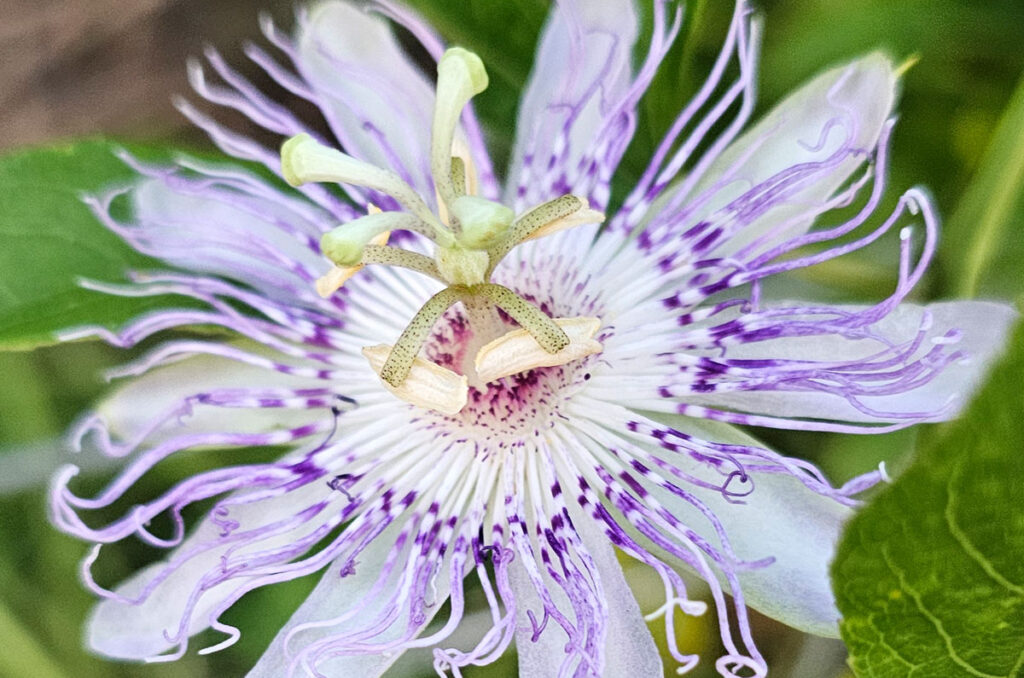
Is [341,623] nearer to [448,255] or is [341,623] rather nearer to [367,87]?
[448,255]

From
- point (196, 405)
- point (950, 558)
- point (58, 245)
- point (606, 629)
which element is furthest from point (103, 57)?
point (950, 558)

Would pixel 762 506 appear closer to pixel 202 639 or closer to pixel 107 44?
pixel 202 639

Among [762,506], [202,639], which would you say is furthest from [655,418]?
[202,639]

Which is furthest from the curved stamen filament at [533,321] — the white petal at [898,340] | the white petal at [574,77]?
the white petal at [574,77]

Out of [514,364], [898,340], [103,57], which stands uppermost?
[103,57]

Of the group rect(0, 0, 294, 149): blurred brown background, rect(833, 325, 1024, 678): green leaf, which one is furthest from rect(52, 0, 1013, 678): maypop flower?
rect(0, 0, 294, 149): blurred brown background
